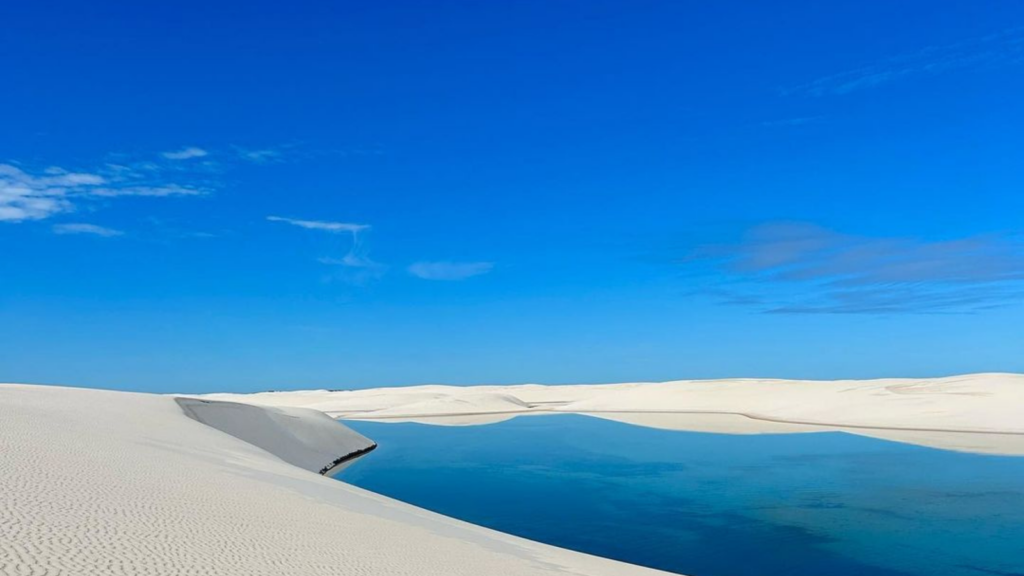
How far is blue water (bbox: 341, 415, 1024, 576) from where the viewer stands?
38.8 ft

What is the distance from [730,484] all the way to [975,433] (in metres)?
18.9

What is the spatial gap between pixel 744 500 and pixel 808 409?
31530 millimetres

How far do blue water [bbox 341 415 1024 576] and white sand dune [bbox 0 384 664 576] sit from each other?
2.74m

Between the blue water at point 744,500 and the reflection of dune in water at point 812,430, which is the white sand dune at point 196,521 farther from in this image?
the reflection of dune in water at point 812,430

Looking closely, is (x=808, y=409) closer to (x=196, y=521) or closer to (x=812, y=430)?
(x=812, y=430)

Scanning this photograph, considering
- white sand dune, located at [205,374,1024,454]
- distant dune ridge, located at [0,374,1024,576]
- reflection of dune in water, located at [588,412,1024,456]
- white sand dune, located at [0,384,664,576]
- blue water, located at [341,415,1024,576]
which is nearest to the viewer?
white sand dune, located at [0,384,664,576]

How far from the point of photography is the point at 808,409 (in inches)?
1778

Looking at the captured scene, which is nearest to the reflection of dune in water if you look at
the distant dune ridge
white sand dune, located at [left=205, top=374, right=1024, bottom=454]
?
white sand dune, located at [left=205, top=374, right=1024, bottom=454]

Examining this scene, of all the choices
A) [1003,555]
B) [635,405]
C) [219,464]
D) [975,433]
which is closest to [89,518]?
[219,464]

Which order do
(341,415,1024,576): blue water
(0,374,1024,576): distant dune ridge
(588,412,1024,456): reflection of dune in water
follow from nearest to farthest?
(0,374,1024,576): distant dune ridge
(341,415,1024,576): blue water
(588,412,1024,456): reflection of dune in water

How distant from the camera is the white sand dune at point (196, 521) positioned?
636cm

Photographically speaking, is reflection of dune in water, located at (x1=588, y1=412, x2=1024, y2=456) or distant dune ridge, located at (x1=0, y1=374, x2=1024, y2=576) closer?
distant dune ridge, located at (x1=0, y1=374, x2=1024, y2=576)

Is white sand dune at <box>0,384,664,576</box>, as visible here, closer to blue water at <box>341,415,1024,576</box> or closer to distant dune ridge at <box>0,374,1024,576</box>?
distant dune ridge at <box>0,374,1024,576</box>

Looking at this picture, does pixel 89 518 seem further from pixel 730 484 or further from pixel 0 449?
pixel 730 484
